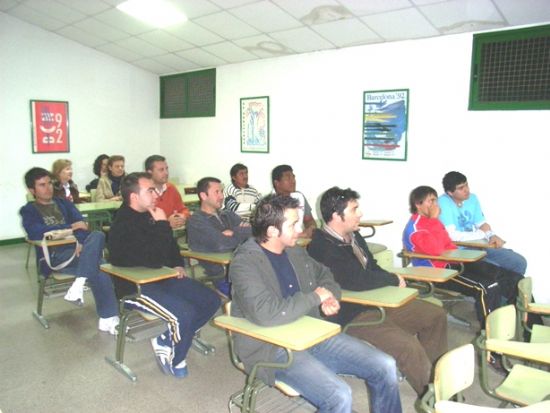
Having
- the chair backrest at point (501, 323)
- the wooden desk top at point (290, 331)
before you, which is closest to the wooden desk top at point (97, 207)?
the wooden desk top at point (290, 331)

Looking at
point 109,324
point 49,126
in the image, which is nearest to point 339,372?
point 109,324

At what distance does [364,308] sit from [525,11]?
110 inches

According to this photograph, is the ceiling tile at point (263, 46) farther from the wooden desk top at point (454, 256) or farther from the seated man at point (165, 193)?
the wooden desk top at point (454, 256)

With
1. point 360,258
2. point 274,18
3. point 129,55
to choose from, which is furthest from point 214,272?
point 129,55

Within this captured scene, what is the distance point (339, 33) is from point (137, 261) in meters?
3.15

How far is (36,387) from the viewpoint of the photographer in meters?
2.64

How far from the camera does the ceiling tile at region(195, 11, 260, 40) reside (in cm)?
474

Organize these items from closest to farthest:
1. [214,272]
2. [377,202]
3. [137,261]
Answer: [137,261] < [214,272] < [377,202]

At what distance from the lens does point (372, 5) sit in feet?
12.9

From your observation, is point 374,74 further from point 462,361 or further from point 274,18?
point 462,361

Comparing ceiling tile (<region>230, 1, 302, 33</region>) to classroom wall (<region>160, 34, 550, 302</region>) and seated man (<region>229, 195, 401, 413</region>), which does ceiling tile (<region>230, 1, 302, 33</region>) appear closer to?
A: classroom wall (<region>160, 34, 550, 302</region>)

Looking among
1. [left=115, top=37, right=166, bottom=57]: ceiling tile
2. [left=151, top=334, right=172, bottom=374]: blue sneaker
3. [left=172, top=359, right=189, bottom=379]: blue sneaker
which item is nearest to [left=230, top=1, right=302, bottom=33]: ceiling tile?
[left=115, top=37, right=166, bottom=57]: ceiling tile

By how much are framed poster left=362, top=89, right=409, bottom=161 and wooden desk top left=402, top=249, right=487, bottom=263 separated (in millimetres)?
1583

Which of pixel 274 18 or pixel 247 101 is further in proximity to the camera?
pixel 247 101
